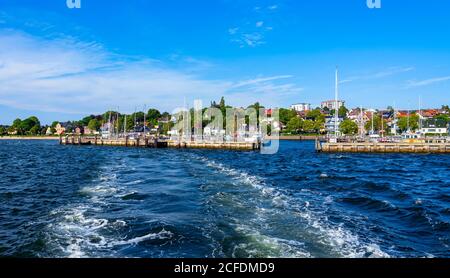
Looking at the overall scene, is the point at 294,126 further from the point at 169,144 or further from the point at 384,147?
the point at 384,147

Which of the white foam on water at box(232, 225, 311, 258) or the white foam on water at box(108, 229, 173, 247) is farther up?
the white foam on water at box(108, 229, 173, 247)

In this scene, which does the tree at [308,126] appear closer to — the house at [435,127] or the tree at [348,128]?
the tree at [348,128]

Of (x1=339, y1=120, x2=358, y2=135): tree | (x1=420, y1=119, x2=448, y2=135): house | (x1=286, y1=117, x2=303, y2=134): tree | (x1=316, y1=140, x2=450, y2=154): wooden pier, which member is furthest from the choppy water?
(x1=286, y1=117, x2=303, y2=134): tree

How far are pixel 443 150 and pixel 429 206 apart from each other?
6104cm

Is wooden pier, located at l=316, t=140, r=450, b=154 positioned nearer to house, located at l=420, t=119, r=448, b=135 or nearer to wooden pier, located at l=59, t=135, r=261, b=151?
wooden pier, located at l=59, t=135, r=261, b=151

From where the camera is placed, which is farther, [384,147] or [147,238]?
[384,147]

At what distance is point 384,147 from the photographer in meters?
76.4

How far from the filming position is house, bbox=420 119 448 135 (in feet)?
472

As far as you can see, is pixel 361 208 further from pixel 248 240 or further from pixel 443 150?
pixel 443 150

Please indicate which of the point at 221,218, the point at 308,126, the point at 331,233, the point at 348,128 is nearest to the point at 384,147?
the point at 331,233

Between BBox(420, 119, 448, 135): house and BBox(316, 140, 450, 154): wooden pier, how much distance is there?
2993 inches

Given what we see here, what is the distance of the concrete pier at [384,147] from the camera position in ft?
246
